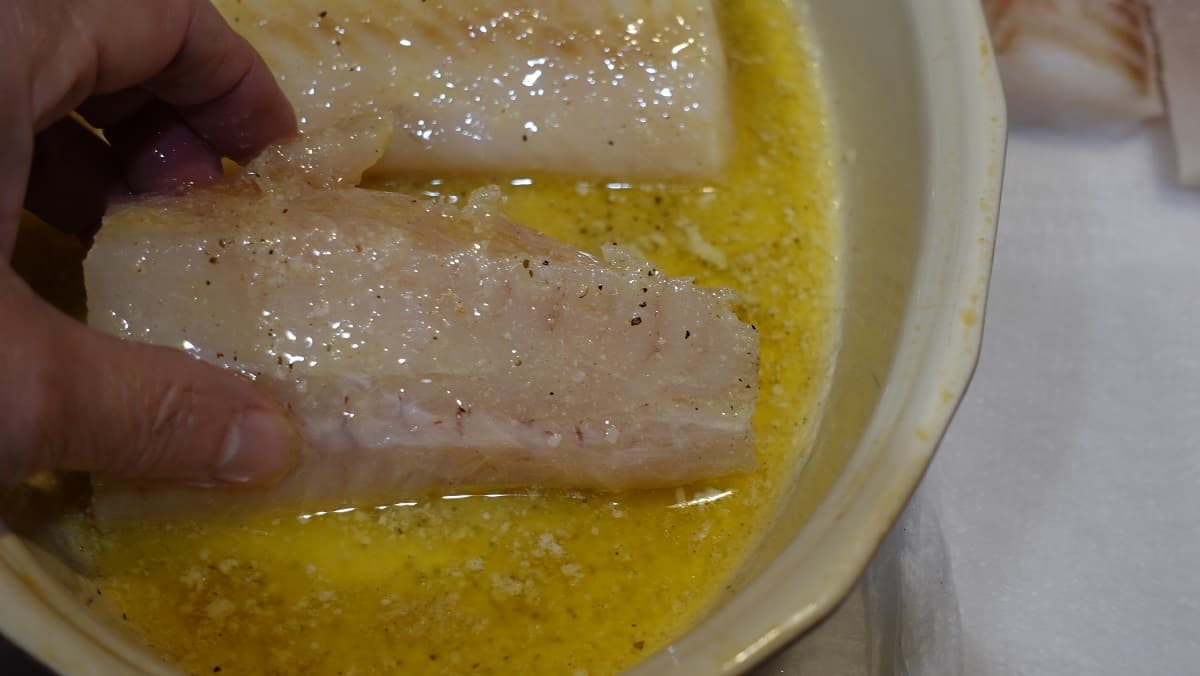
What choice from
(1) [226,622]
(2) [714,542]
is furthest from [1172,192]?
(1) [226,622]

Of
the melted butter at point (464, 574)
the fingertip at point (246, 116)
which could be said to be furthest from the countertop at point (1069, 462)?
the fingertip at point (246, 116)

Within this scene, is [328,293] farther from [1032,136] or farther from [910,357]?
[1032,136]

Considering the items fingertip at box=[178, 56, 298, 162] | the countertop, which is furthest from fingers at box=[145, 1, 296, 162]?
the countertop

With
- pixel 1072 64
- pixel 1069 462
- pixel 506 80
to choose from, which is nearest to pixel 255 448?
pixel 506 80

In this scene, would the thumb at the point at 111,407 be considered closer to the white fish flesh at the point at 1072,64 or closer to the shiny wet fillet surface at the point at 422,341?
the shiny wet fillet surface at the point at 422,341

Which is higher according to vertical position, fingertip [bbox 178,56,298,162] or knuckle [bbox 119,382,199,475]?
fingertip [bbox 178,56,298,162]

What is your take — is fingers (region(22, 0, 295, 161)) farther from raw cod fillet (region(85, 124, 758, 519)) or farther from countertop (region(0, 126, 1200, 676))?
countertop (region(0, 126, 1200, 676))
